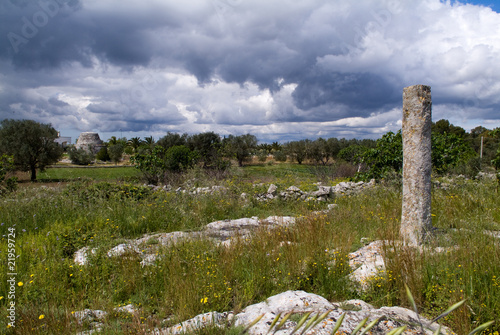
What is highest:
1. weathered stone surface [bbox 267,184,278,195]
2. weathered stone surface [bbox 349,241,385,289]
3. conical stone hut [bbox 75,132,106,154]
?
conical stone hut [bbox 75,132,106,154]

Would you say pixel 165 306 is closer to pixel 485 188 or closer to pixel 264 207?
pixel 264 207

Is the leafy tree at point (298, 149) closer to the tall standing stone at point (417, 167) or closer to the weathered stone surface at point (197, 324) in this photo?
the tall standing stone at point (417, 167)

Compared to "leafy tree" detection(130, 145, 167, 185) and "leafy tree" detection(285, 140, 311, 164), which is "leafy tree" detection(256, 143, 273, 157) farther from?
"leafy tree" detection(130, 145, 167, 185)

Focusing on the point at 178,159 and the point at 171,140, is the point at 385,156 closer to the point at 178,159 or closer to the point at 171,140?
the point at 178,159

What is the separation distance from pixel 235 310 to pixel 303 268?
1.26m

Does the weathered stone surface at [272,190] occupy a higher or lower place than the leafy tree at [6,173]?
lower

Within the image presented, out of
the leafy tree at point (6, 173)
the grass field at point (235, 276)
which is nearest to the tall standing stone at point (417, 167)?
the grass field at point (235, 276)

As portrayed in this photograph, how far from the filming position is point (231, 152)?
24.6m

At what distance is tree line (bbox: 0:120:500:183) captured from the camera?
10.6 m

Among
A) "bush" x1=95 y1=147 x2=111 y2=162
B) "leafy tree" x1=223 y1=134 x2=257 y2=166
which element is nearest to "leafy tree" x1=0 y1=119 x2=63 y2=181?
"leafy tree" x1=223 y1=134 x2=257 y2=166

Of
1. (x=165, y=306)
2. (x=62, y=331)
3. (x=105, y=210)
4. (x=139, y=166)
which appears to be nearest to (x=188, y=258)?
(x=165, y=306)

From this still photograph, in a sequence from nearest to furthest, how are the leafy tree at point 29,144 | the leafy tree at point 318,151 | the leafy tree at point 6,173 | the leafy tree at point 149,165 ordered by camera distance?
the leafy tree at point 6,173 → the leafy tree at point 149,165 → the leafy tree at point 29,144 → the leafy tree at point 318,151

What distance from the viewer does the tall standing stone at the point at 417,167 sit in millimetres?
4602

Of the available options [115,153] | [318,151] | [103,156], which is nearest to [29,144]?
[115,153]
